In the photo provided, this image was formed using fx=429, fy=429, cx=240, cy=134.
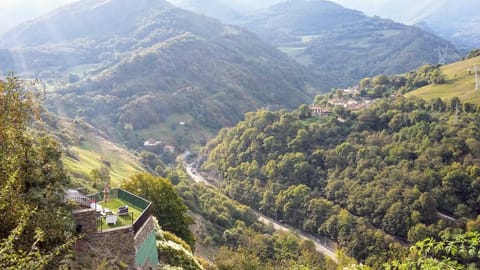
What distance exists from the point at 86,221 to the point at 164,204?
17.3 m

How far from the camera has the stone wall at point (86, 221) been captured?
654 inches

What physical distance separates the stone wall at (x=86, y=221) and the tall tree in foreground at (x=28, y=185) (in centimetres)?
130

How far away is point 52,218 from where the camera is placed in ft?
45.2

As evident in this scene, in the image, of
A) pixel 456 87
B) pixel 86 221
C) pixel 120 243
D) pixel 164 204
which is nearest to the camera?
pixel 86 221

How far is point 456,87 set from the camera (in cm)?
9300

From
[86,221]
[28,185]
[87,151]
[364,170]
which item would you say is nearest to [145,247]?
[86,221]

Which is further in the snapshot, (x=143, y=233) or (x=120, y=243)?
(x=143, y=233)

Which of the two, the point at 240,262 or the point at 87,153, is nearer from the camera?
the point at 240,262

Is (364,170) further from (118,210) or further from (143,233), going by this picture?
(118,210)

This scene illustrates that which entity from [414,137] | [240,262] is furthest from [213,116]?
[240,262]

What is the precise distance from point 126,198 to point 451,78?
97232mm

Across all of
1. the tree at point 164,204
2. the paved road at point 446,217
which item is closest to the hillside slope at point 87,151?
the tree at point 164,204

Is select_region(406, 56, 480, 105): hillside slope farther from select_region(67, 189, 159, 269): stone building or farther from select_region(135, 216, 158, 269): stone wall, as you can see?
select_region(67, 189, 159, 269): stone building

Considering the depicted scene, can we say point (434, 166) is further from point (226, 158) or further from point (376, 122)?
point (226, 158)
